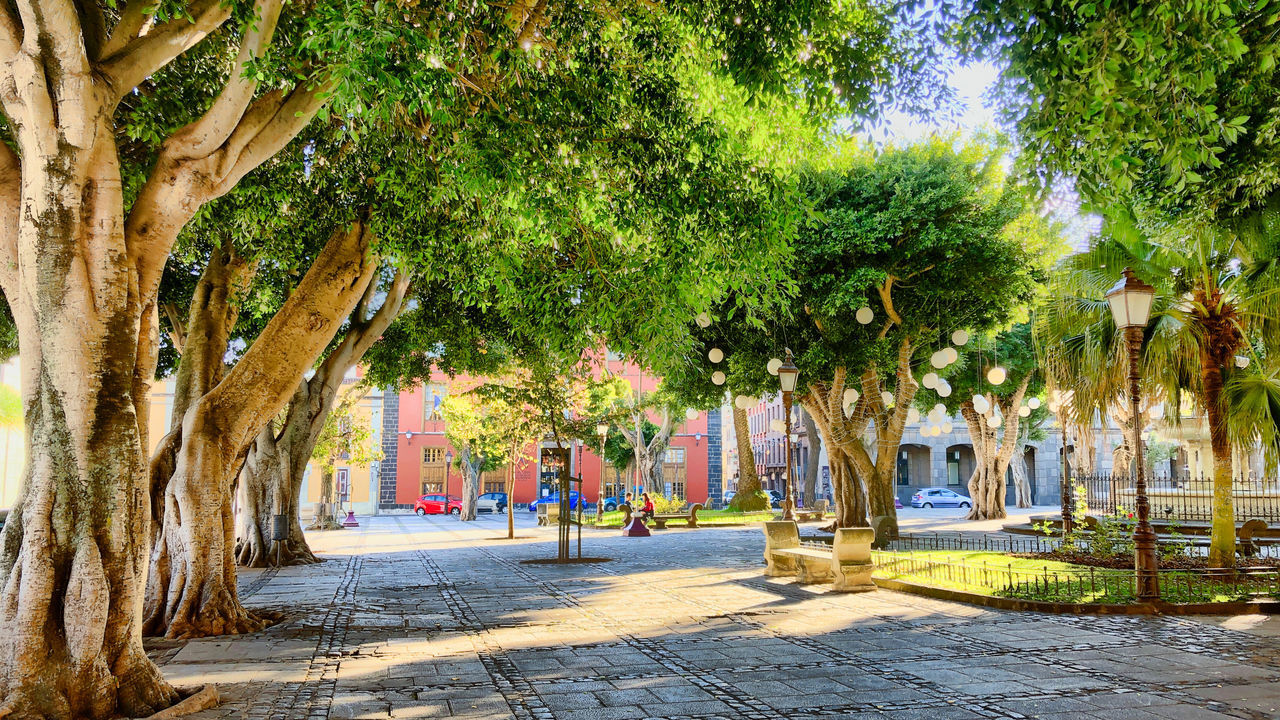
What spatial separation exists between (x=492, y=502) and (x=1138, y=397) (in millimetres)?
44433

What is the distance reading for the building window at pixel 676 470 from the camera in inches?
2328

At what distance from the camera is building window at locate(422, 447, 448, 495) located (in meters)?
56.4

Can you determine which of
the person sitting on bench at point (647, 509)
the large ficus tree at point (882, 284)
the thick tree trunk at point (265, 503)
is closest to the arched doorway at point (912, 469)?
the person sitting on bench at point (647, 509)

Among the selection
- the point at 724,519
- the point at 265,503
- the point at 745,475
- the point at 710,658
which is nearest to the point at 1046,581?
the point at 710,658

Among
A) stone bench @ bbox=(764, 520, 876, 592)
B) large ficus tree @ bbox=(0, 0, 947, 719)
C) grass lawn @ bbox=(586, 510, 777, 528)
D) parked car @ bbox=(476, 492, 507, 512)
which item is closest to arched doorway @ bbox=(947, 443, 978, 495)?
grass lawn @ bbox=(586, 510, 777, 528)

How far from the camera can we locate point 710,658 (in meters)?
7.71

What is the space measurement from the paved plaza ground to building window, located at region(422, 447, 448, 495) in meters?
44.0

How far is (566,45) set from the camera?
8234 mm

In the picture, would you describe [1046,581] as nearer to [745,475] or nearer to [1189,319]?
[1189,319]

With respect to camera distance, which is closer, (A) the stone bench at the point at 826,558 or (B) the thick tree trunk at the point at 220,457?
(B) the thick tree trunk at the point at 220,457

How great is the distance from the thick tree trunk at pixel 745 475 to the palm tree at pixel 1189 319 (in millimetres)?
20878

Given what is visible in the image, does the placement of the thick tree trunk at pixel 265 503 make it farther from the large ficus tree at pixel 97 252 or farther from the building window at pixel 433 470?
the building window at pixel 433 470

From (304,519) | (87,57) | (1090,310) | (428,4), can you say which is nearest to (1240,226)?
(1090,310)

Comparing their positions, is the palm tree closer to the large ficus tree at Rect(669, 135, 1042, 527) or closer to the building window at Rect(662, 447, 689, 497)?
the large ficus tree at Rect(669, 135, 1042, 527)
